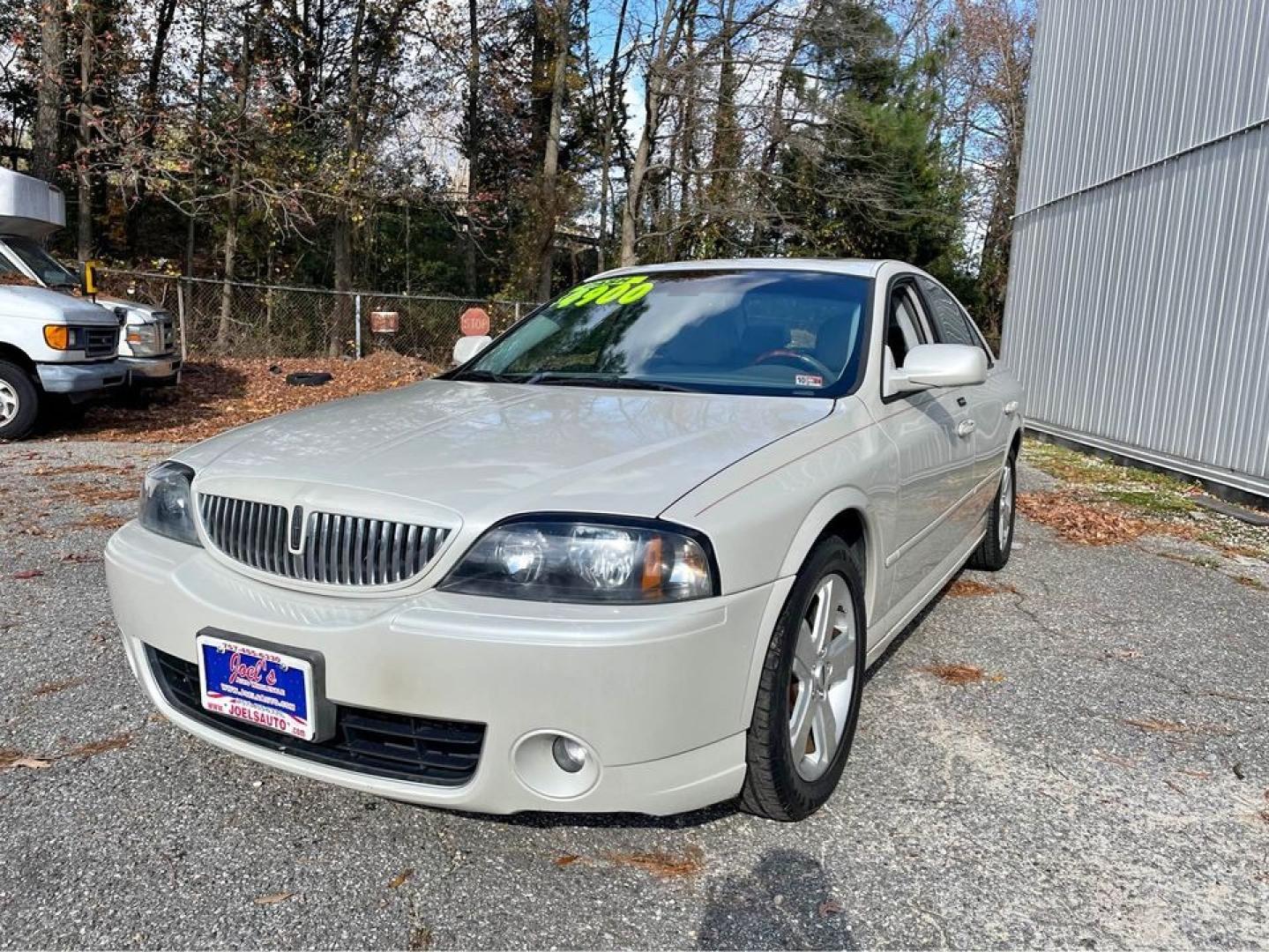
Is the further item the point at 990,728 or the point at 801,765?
the point at 990,728

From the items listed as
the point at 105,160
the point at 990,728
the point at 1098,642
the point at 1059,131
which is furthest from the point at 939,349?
the point at 105,160

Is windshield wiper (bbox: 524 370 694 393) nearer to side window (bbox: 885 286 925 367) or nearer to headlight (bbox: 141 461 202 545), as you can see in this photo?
side window (bbox: 885 286 925 367)

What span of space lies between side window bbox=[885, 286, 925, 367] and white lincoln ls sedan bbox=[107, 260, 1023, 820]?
0.49 metres

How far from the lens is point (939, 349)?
3131 mm

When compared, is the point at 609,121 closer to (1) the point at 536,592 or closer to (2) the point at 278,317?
(2) the point at 278,317

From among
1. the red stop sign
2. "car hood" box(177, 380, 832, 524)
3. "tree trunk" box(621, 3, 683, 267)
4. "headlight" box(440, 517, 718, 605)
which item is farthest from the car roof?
"tree trunk" box(621, 3, 683, 267)

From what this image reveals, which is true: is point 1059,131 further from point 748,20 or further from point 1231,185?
point 748,20

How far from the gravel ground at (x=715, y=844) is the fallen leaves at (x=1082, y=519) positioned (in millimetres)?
2776

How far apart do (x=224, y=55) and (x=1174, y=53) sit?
15.5m

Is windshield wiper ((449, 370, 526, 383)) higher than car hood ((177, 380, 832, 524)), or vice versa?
windshield wiper ((449, 370, 526, 383))

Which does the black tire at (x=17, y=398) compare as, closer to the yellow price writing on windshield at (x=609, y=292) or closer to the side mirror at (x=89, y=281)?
the side mirror at (x=89, y=281)

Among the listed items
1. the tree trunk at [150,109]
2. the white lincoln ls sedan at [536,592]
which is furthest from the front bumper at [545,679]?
the tree trunk at [150,109]

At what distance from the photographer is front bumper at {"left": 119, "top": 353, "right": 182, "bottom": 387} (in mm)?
9969

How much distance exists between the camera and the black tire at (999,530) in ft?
16.2
